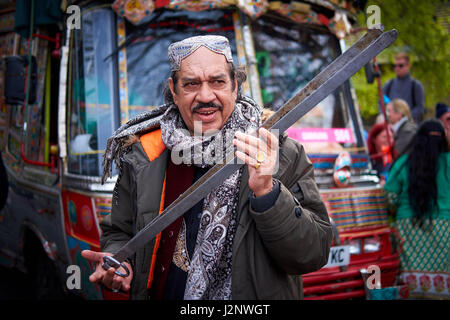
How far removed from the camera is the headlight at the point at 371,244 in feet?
11.6

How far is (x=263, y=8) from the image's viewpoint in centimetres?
367

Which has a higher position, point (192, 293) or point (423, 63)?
point (423, 63)

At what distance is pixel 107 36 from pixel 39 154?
1.40 m

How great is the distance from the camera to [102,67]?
3.44m

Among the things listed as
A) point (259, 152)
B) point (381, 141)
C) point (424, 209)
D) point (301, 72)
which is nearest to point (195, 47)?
point (259, 152)

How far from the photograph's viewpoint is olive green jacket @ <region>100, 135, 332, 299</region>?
1604 mm

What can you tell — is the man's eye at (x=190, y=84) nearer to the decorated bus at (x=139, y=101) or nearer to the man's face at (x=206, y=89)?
the man's face at (x=206, y=89)

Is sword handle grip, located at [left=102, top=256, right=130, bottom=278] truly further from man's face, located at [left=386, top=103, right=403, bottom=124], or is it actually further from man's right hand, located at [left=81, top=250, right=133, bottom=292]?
man's face, located at [left=386, top=103, right=403, bottom=124]

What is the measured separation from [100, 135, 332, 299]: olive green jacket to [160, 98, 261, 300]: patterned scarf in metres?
0.08

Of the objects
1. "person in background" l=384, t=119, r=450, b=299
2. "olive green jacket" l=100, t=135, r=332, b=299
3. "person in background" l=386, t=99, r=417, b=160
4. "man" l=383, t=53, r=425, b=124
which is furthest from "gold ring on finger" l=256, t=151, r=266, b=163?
"man" l=383, t=53, r=425, b=124

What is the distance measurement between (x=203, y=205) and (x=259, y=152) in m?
0.46

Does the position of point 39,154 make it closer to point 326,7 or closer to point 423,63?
point 326,7

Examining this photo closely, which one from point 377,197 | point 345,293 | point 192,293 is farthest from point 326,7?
point 192,293

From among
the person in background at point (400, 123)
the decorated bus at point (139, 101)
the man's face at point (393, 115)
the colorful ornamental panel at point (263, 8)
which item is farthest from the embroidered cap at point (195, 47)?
the man's face at point (393, 115)
